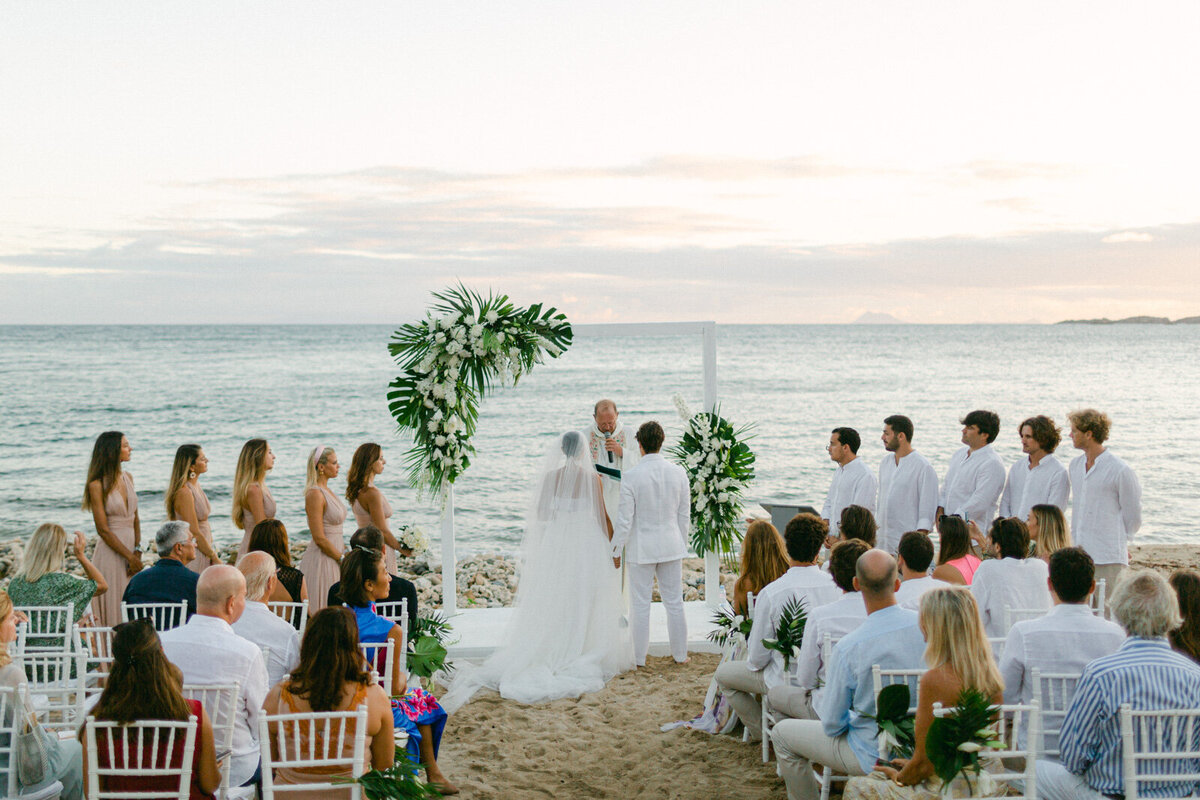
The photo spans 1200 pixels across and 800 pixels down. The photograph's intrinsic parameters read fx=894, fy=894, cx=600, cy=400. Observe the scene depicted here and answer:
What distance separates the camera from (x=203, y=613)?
3.68 metres

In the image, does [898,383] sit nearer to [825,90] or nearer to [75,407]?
[825,90]

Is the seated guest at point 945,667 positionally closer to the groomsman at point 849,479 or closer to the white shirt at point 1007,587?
the white shirt at point 1007,587

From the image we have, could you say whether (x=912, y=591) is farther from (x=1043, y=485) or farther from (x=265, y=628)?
(x=265, y=628)

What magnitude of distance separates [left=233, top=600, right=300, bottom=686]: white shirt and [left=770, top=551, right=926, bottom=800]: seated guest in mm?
2423

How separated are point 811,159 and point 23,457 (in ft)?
71.4

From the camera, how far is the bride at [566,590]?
→ 21.7 feet

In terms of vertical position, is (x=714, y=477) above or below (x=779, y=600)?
above

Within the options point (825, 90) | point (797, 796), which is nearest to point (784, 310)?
point (825, 90)

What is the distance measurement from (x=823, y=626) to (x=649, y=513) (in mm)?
2601

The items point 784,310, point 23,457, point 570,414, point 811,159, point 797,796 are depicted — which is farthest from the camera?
point 784,310

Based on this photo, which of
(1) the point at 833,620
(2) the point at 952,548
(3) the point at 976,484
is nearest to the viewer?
(1) the point at 833,620

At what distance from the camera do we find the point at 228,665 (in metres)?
3.54

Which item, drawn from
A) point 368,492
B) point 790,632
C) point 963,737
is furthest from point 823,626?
point 368,492

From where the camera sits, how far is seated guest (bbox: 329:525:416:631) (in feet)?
15.3
